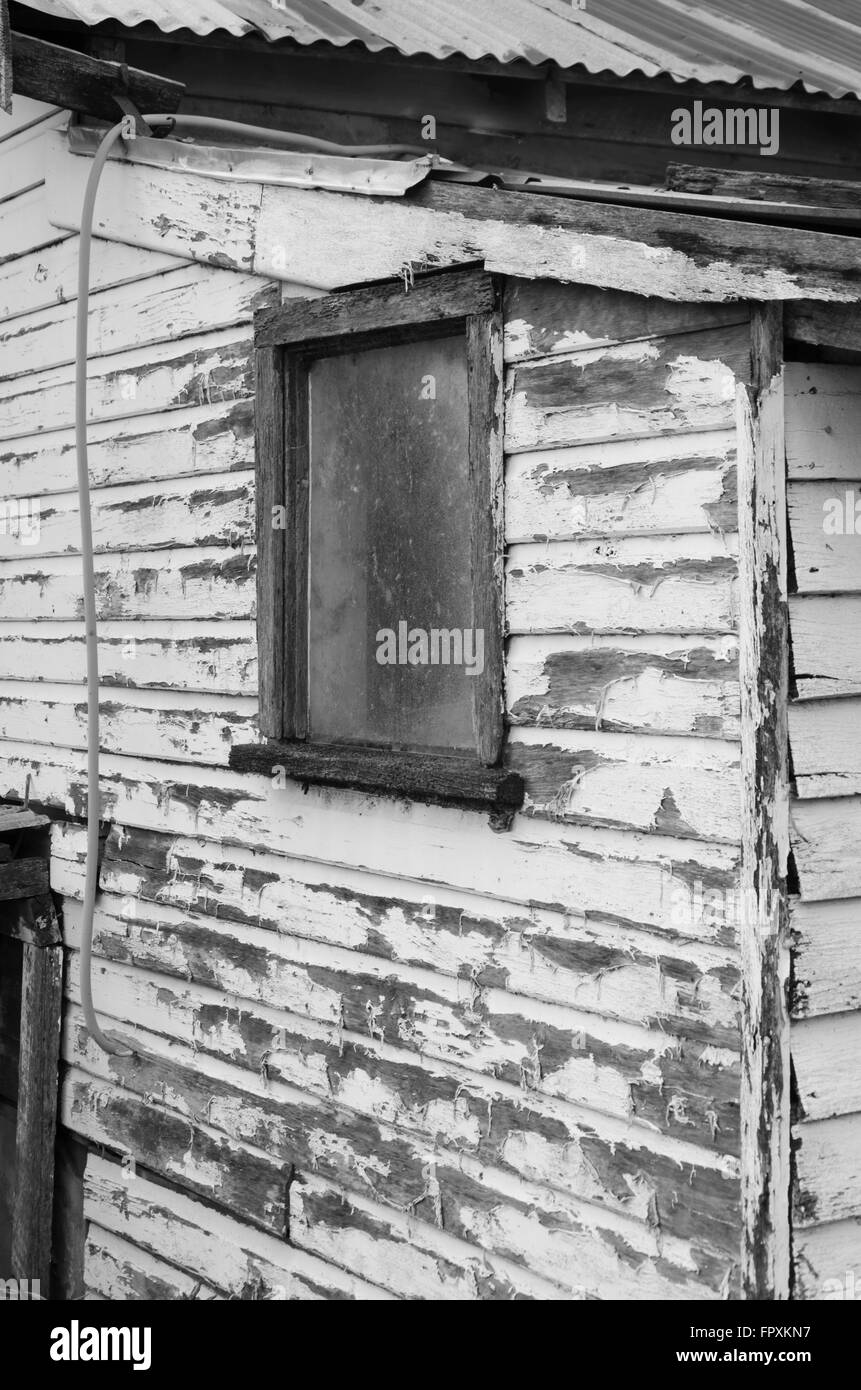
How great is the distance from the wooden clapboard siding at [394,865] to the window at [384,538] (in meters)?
0.12

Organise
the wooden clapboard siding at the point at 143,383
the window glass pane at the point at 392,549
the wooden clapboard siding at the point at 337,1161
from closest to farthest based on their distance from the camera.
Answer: the wooden clapboard siding at the point at 337,1161 → the window glass pane at the point at 392,549 → the wooden clapboard siding at the point at 143,383

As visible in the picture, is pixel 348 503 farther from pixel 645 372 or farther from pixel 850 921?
pixel 850 921

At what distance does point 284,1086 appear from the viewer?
4398mm

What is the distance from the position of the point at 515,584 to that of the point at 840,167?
394 centimetres

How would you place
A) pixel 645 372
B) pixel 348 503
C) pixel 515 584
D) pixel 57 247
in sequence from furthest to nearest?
pixel 57 247 → pixel 348 503 → pixel 515 584 → pixel 645 372

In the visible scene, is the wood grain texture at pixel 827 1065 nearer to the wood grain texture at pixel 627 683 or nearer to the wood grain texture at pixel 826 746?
the wood grain texture at pixel 826 746

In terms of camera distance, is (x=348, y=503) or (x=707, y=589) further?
(x=348, y=503)

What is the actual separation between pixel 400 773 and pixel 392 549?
0.67m

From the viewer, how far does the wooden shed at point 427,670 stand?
3.19m

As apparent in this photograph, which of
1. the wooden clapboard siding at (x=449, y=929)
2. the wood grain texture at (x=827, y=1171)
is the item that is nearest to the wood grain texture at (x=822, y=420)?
the wooden clapboard siding at (x=449, y=929)

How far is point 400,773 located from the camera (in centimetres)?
382

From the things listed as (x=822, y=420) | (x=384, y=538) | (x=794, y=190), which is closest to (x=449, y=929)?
(x=384, y=538)

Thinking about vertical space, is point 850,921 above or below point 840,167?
below
